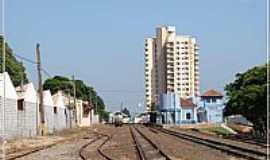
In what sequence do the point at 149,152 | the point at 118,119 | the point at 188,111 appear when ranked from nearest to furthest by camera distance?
the point at 149,152 < the point at 118,119 < the point at 188,111

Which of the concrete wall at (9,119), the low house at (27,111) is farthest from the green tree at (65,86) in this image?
the concrete wall at (9,119)

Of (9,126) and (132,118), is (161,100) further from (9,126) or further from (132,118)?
(9,126)

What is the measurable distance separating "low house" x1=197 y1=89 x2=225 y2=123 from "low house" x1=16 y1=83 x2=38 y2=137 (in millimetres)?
73333

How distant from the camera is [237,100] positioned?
5597cm

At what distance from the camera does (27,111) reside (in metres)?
44.6

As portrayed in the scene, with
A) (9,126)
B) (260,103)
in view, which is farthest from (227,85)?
(9,126)

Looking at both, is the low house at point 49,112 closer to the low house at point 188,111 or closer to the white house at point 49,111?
the white house at point 49,111

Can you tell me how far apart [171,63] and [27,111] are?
112516mm

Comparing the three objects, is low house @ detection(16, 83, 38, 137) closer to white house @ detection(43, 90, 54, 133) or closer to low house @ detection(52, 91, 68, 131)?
white house @ detection(43, 90, 54, 133)

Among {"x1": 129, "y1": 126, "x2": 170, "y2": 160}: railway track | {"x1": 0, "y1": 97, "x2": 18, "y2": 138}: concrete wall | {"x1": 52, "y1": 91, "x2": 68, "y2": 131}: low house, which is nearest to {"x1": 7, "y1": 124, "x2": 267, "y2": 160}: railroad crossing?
{"x1": 129, "y1": 126, "x2": 170, "y2": 160}: railway track

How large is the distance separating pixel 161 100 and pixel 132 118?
66.4 m

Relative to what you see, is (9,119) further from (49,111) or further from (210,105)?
(210,105)

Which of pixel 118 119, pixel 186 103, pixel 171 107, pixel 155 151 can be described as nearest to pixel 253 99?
pixel 155 151

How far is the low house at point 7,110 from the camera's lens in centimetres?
3556
